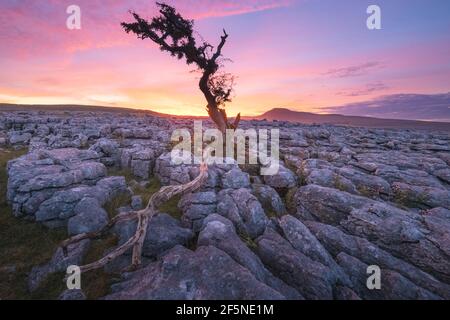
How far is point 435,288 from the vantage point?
10297 mm

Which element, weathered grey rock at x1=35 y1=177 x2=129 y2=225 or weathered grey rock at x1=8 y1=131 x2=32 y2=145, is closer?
weathered grey rock at x1=35 y1=177 x2=129 y2=225

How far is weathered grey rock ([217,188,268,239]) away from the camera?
13.9 m

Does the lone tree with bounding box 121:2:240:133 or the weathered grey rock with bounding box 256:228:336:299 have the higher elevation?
the lone tree with bounding box 121:2:240:133

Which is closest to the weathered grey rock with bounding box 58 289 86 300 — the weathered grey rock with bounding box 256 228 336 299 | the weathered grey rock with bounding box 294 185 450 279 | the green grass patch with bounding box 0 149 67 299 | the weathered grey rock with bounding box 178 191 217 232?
the green grass patch with bounding box 0 149 67 299

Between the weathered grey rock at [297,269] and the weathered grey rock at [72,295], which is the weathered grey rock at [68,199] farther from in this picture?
the weathered grey rock at [297,269]

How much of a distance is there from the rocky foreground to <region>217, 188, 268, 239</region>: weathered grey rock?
0.08 meters

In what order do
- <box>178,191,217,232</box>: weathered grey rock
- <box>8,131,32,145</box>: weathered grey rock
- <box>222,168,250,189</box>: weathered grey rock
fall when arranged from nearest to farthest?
1. <box>178,191,217,232</box>: weathered grey rock
2. <box>222,168,250,189</box>: weathered grey rock
3. <box>8,131,32,145</box>: weathered grey rock

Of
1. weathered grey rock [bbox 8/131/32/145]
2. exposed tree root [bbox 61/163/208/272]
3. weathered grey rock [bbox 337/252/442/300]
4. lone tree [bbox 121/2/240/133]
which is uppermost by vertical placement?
lone tree [bbox 121/2/240/133]

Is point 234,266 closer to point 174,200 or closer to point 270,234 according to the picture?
point 270,234

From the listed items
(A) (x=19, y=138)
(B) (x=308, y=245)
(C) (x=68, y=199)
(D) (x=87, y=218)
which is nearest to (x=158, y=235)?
(D) (x=87, y=218)

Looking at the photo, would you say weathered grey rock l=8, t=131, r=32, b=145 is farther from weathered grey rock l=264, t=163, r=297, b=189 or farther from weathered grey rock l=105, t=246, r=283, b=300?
weathered grey rock l=105, t=246, r=283, b=300

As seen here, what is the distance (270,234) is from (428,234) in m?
7.56

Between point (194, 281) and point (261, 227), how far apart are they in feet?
18.6

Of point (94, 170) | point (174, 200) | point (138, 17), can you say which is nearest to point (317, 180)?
point (174, 200)
